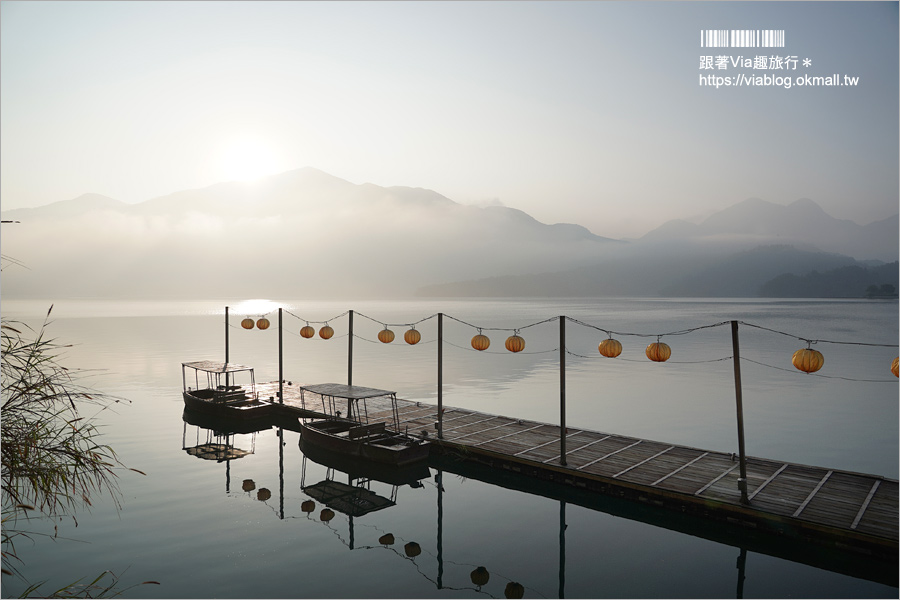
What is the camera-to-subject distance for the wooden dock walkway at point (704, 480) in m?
12.8

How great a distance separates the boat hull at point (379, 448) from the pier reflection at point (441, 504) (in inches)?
19.2

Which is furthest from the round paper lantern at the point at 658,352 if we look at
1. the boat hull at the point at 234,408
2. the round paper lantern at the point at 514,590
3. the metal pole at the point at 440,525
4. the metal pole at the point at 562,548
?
the boat hull at the point at 234,408

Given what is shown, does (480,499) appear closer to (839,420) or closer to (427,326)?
(839,420)

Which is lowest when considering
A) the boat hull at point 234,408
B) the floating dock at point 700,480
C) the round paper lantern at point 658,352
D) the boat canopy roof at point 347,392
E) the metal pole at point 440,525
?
the metal pole at point 440,525

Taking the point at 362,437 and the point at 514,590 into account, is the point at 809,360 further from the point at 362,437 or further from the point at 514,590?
the point at 362,437

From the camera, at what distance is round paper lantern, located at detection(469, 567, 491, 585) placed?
41.6ft

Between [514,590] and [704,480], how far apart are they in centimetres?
676

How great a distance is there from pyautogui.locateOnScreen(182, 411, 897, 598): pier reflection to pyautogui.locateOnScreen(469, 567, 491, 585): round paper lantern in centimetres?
2

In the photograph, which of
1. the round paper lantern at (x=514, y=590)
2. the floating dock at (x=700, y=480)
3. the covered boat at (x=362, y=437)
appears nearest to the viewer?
the round paper lantern at (x=514, y=590)

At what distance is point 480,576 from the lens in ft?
42.3

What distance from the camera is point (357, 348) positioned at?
6894 cm

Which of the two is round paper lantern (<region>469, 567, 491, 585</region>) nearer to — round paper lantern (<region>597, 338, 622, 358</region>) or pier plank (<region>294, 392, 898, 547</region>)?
pier plank (<region>294, 392, 898, 547</region>)

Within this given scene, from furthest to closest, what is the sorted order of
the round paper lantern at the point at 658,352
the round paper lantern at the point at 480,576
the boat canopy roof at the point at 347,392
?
the boat canopy roof at the point at 347,392 < the round paper lantern at the point at 658,352 < the round paper lantern at the point at 480,576

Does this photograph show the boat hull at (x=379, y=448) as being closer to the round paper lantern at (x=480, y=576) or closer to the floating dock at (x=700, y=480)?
the floating dock at (x=700, y=480)
